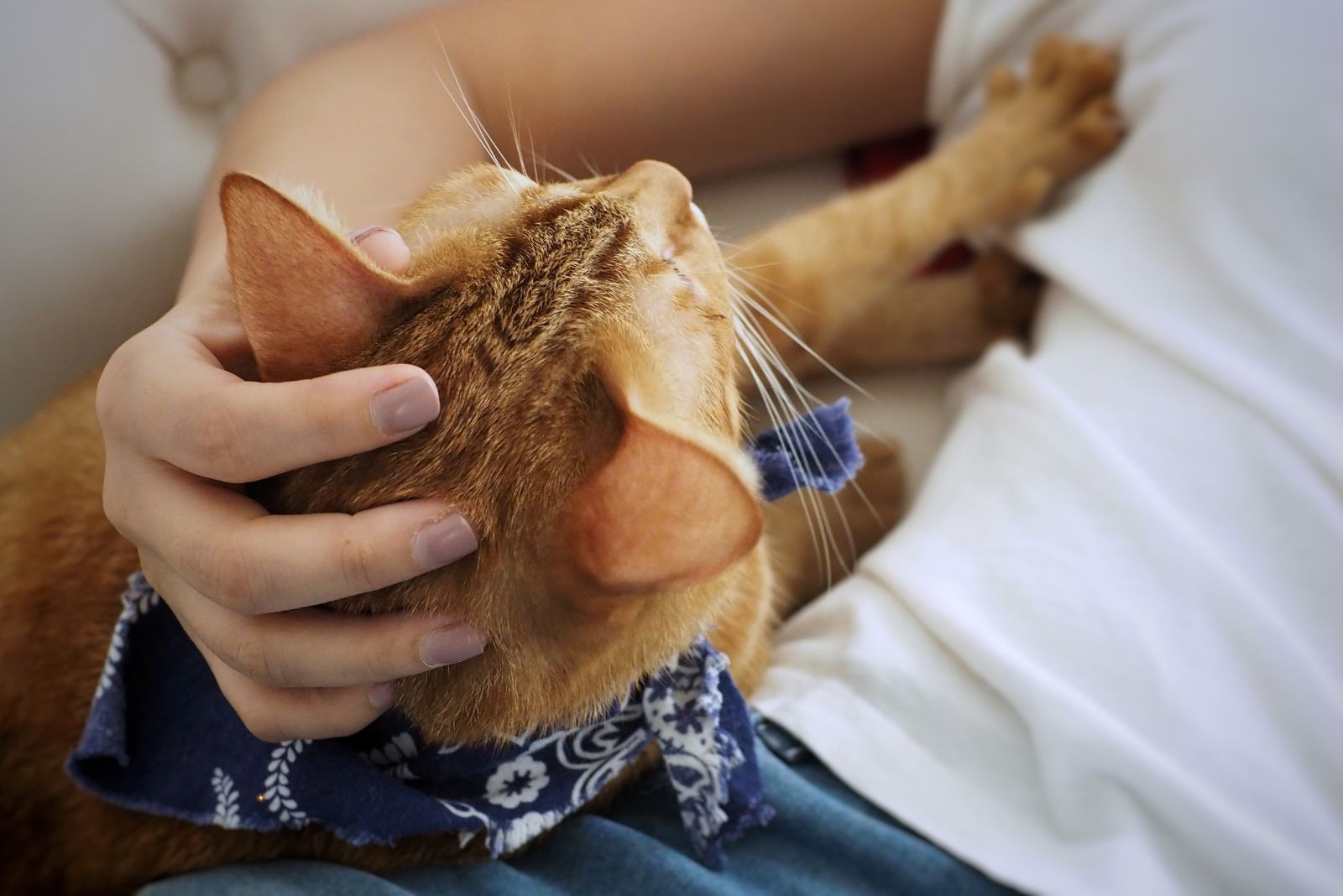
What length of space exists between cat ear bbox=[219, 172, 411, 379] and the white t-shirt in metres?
0.45

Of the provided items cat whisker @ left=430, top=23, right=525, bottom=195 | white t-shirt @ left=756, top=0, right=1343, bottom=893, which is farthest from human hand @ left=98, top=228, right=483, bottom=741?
white t-shirt @ left=756, top=0, right=1343, bottom=893

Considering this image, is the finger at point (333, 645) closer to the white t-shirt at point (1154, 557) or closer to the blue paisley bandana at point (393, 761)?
the blue paisley bandana at point (393, 761)

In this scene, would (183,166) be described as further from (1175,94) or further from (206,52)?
(1175,94)

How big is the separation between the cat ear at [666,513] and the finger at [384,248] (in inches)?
8.2

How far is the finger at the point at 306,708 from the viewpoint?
→ 526 millimetres

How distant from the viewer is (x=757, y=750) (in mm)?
686

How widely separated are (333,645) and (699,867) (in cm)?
32

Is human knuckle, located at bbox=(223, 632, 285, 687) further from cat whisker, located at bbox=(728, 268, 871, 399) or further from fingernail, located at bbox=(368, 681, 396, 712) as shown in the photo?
cat whisker, located at bbox=(728, 268, 871, 399)

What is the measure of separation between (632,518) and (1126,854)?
473 millimetres

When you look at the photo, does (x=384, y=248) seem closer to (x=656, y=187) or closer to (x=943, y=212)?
(x=656, y=187)

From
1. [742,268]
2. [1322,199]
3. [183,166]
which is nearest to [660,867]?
[742,268]

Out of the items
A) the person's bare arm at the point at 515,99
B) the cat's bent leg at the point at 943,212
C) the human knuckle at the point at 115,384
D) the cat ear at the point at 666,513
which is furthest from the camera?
the cat's bent leg at the point at 943,212

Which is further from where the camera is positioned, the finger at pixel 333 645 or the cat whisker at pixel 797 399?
the cat whisker at pixel 797 399

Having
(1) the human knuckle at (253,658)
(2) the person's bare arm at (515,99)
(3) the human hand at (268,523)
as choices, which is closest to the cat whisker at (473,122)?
(2) the person's bare arm at (515,99)
